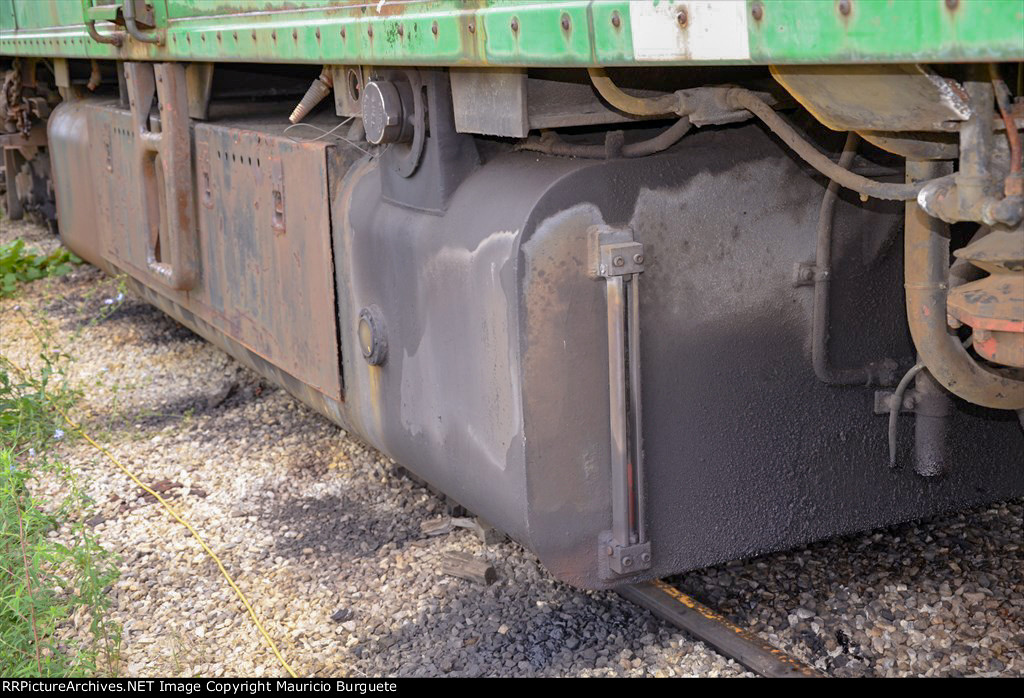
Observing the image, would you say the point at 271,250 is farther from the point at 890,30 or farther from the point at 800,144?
the point at 890,30

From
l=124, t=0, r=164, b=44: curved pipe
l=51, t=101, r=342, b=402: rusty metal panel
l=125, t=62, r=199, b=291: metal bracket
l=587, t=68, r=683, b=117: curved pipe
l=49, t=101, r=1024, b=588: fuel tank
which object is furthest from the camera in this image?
l=125, t=62, r=199, b=291: metal bracket

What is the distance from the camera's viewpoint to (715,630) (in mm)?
2773

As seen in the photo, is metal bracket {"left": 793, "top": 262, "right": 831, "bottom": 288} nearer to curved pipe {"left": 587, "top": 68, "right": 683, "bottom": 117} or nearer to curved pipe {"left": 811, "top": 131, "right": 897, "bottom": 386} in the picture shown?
curved pipe {"left": 811, "top": 131, "right": 897, "bottom": 386}

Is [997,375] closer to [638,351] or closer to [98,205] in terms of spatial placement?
[638,351]

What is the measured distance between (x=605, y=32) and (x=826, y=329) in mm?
1039

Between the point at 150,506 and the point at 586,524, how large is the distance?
72.8 inches

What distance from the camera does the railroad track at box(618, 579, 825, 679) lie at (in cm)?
261

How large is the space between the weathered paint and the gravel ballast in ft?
4.38

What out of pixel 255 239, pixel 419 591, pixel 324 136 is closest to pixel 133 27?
pixel 255 239

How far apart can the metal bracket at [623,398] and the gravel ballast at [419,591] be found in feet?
0.98

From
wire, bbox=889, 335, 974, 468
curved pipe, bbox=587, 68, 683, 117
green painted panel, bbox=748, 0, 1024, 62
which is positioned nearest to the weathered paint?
green painted panel, bbox=748, 0, 1024, 62

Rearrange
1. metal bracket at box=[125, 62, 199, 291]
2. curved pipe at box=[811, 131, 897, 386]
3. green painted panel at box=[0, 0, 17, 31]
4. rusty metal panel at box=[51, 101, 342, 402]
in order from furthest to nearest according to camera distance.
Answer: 1. green painted panel at box=[0, 0, 17, 31]
2. metal bracket at box=[125, 62, 199, 291]
3. rusty metal panel at box=[51, 101, 342, 402]
4. curved pipe at box=[811, 131, 897, 386]

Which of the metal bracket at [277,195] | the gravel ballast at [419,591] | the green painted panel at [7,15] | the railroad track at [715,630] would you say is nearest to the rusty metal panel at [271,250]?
the metal bracket at [277,195]

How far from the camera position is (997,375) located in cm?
237
